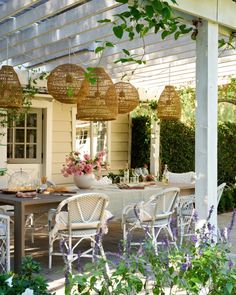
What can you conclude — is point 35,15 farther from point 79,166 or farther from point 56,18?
point 79,166

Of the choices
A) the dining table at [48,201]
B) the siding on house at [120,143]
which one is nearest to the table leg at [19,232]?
the dining table at [48,201]

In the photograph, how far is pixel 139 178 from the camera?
25.0 feet

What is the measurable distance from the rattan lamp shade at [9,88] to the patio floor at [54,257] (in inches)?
77.4

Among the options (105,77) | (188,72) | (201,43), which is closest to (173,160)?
(188,72)

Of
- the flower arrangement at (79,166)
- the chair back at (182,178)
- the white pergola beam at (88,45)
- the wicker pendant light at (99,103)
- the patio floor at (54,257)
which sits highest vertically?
the white pergola beam at (88,45)

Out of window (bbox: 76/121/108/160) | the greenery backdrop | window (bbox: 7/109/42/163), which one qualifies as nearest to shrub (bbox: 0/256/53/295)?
window (bbox: 7/109/42/163)

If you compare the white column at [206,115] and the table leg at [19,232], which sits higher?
the white column at [206,115]

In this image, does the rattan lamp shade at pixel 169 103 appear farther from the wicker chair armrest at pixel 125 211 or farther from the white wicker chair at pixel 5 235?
the white wicker chair at pixel 5 235

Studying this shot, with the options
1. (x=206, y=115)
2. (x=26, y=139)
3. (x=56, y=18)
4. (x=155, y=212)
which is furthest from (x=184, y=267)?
(x=26, y=139)

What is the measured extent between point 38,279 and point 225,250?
38.8 inches

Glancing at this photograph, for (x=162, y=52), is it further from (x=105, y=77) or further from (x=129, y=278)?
(x=129, y=278)

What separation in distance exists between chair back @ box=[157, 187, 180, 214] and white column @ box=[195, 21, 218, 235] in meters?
1.17

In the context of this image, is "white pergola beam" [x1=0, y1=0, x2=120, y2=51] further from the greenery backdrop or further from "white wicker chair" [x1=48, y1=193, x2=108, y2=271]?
the greenery backdrop

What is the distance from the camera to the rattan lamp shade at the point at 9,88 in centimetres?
659
